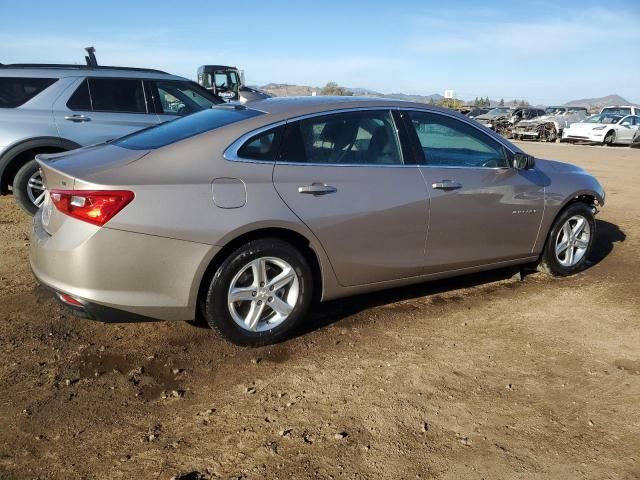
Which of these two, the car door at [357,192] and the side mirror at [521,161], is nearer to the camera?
the car door at [357,192]

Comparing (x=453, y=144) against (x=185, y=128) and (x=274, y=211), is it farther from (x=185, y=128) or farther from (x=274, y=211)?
(x=185, y=128)

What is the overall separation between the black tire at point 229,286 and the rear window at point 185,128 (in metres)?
0.84

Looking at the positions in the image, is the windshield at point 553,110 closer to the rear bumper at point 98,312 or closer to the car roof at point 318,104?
the car roof at point 318,104

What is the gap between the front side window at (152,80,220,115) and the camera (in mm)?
7238

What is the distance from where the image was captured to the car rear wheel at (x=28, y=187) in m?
6.24

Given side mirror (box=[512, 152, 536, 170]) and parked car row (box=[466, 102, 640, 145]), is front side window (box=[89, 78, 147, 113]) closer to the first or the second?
side mirror (box=[512, 152, 536, 170])

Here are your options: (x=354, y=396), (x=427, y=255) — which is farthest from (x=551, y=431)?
(x=427, y=255)

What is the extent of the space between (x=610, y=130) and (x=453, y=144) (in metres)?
23.7

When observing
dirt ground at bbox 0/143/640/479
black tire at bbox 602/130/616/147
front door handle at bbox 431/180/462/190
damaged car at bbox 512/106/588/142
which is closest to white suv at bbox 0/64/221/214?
dirt ground at bbox 0/143/640/479

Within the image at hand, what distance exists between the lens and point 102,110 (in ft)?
22.3

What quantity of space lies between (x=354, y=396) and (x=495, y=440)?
771mm

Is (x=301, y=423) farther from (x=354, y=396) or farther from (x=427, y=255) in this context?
(x=427, y=255)

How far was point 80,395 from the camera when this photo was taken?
9.96 feet

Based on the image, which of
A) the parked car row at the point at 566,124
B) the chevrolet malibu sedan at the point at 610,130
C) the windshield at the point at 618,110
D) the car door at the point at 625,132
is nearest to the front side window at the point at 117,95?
the parked car row at the point at 566,124
